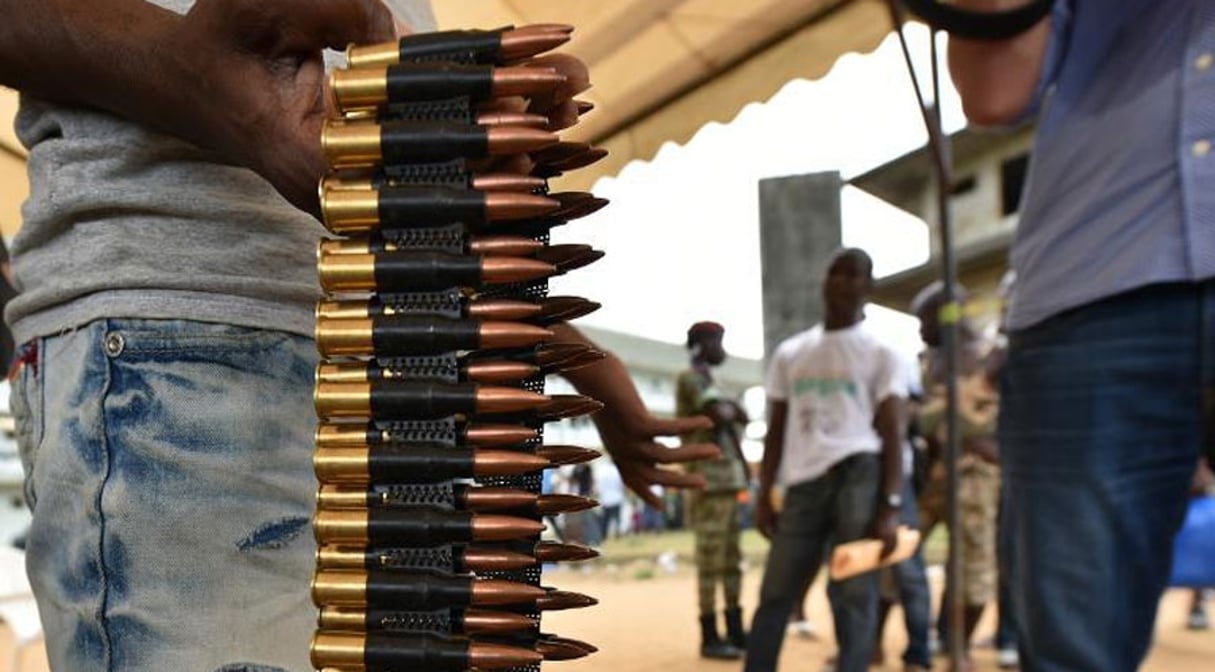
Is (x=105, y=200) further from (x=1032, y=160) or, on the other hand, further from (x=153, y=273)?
(x=1032, y=160)

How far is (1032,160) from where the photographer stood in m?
1.24

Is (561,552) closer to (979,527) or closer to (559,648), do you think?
(559,648)

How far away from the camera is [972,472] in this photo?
4.26m

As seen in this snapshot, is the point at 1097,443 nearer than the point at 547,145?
No

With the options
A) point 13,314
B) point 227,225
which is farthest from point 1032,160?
point 13,314

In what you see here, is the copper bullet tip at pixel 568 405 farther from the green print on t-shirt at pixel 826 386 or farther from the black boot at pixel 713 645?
the black boot at pixel 713 645

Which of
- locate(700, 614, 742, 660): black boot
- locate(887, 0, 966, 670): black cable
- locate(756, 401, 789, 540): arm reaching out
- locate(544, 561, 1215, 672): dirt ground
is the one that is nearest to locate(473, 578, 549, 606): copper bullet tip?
locate(887, 0, 966, 670): black cable

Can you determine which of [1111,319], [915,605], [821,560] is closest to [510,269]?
[1111,319]

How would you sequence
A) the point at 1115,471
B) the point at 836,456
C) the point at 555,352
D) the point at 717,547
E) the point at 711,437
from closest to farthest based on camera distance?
the point at 555,352, the point at 1115,471, the point at 836,456, the point at 711,437, the point at 717,547

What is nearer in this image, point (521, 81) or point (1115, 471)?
point (521, 81)

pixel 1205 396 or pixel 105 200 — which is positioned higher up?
pixel 105 200

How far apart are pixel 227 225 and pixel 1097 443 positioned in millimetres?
901

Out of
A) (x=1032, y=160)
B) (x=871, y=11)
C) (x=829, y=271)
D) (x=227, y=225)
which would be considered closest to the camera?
(x=227, y=225)

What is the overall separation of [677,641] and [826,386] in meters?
2.62
